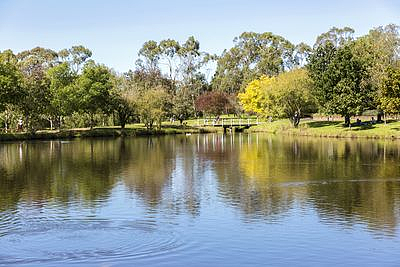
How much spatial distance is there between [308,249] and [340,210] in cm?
563

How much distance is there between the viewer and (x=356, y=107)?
66500 mm

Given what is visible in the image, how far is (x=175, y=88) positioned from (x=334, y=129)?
50.0m

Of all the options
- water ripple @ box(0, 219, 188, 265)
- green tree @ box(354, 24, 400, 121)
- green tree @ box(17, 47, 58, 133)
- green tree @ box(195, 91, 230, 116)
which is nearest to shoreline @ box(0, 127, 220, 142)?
green tree @ box(17, 47, 58, 133)

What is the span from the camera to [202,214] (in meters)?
21.2

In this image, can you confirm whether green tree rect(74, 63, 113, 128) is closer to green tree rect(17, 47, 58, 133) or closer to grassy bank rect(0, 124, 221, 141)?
grassy bank rect(0, 124, 221, 141)

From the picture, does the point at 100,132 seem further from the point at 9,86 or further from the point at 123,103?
the point at 9,86

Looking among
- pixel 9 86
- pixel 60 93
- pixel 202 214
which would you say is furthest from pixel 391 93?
pixel 202 214

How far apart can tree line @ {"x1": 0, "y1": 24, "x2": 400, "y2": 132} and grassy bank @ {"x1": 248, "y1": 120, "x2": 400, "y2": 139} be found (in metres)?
1.92

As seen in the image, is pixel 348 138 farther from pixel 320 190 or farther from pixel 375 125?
pixel 320 190

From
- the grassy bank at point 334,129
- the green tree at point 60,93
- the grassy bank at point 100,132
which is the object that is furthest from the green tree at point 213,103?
the green tree at point 60,93

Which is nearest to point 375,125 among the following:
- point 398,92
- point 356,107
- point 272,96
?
point 356,107

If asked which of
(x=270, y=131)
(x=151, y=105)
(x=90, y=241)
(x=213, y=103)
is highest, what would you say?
(x=213, y=103)

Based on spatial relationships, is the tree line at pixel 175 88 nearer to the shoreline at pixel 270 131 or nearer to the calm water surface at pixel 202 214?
the shoreline at pixel 270 131

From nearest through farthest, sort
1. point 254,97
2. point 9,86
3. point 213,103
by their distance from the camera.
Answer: point 9,86
point 254,97
point 213,103
